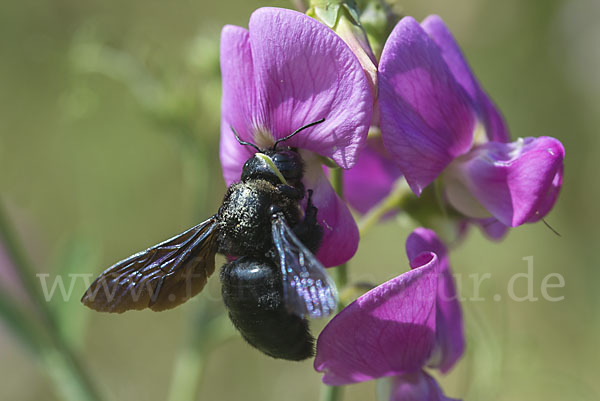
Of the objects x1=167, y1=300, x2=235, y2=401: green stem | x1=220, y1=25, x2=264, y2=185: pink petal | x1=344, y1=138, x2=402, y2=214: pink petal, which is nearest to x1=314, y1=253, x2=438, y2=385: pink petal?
x1=220, y1=25, x2=264, y2=185: pink petal

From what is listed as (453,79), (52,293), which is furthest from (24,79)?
(453,79)

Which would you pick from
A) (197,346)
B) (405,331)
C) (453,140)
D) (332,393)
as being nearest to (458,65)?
(453,140)

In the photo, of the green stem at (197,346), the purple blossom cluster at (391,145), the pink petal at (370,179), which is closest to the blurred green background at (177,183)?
the green stem at (197,346)

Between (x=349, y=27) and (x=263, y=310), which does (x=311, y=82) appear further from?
(x=263, y=310)

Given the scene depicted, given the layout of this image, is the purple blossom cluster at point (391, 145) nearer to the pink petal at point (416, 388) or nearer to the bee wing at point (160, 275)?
the pink petal at point (416, 388)

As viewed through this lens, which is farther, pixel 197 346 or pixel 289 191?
pixel 197 346

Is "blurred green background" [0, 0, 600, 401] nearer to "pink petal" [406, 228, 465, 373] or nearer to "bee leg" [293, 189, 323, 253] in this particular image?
"pink petal" [406, 228, 465, 373]
